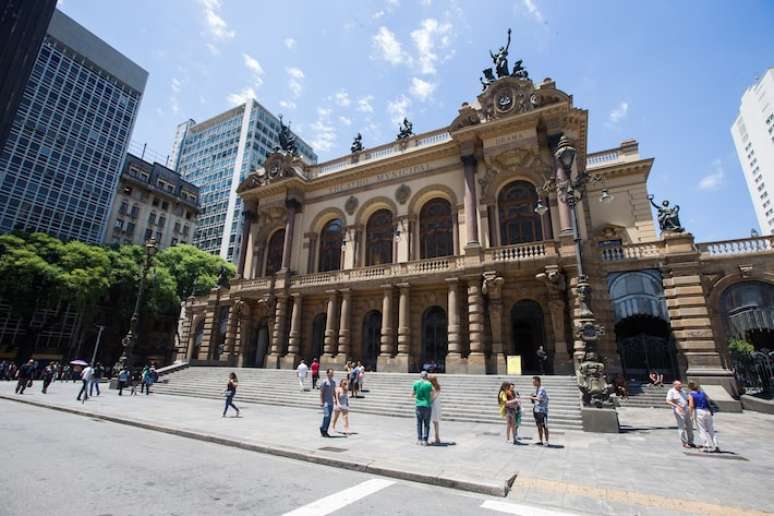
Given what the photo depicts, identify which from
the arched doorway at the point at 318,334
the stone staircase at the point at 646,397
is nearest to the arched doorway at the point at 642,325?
the stone staircase at the point at 646,397

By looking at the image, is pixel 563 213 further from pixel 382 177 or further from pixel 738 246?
pixel 382 177

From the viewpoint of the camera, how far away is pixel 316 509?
14.9 ft

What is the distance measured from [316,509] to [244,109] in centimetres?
8577

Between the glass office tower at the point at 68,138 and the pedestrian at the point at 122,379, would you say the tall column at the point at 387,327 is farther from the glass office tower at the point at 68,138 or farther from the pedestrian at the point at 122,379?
the glass office tower at the point at 68,138

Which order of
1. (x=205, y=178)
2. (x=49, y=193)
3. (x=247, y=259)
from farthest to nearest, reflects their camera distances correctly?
(x=205, y=178), (x=49, y=193), (x=247, y=259)

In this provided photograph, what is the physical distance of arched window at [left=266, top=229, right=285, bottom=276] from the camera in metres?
29.8

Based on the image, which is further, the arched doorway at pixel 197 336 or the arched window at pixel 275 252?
the arched doorway at pixel 197 336

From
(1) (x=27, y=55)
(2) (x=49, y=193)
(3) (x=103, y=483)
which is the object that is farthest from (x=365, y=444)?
(2) (x=49, y=193)

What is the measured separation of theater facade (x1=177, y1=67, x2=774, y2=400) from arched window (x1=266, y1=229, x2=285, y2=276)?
0.39ft

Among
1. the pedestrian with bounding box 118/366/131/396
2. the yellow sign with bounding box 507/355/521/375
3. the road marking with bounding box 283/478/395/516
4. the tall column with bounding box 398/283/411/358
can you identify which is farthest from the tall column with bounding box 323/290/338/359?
the road marking with bounding box 283/478/395/516

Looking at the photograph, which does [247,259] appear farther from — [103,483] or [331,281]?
[103,483]

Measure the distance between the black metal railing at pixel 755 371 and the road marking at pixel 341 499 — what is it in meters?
19.2

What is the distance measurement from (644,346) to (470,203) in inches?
455

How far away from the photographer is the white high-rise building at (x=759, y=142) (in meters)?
72.6
